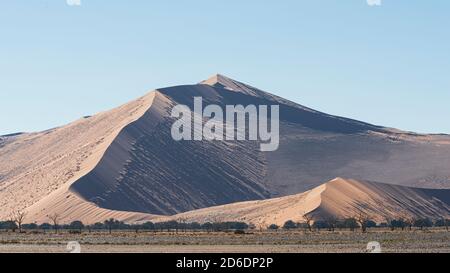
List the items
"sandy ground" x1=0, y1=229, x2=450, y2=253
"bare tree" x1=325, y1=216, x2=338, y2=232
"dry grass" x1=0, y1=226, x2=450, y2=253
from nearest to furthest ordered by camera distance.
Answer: "sandy ground" x1=0, y1=229, x2=450, y2=253 < "dry grass" x1=0, y1=226, x2=450, y2=253 < "bare tree" x1=325, y1=216, x2=338, y2=232

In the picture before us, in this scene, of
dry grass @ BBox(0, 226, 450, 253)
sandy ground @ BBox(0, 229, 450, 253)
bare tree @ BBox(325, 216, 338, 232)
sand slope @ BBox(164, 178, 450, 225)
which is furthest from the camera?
sand slope @ BBox(164, 178, 450, 225)

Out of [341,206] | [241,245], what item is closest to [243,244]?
[241,245]

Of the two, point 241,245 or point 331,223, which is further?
point 331,223

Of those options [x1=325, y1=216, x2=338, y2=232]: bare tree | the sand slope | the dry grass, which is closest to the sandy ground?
the dry grass

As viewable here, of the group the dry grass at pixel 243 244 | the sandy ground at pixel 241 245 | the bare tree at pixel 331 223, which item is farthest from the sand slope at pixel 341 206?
the sandy ground at pixel 241 245

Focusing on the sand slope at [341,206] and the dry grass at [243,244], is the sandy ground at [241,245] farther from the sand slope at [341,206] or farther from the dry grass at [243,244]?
the sand slope at [341,206]

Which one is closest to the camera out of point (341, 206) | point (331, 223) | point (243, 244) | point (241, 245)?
point (241, 245)

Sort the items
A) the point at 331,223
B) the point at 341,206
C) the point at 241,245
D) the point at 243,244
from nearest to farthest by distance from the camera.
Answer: the point at 241,245 → the point at 243,244 → the point at 331,223 → the point at 341,206

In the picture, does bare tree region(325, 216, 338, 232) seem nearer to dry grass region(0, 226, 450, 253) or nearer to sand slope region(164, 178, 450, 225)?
sand slope region(164, 178, 450, 225)

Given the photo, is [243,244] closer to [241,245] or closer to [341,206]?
[241,245]

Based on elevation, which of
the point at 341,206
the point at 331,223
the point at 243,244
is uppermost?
the point at 341,206
